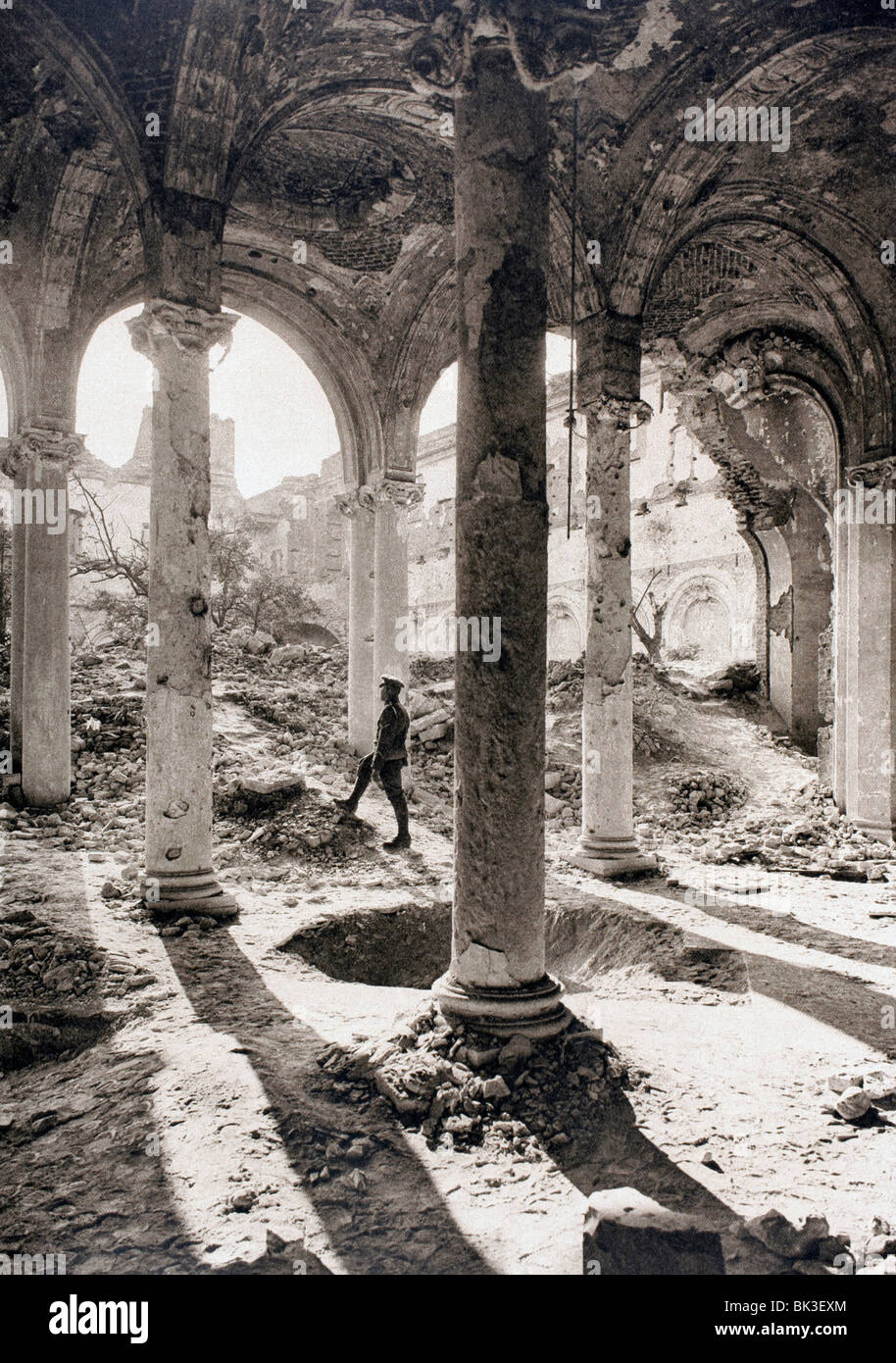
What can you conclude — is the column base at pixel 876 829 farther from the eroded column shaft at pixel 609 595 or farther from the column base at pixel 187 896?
the column base at pixel 187 896

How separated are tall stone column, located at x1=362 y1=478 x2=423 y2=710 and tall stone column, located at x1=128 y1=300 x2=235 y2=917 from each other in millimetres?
4619

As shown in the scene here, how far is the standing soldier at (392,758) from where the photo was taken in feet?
28.1

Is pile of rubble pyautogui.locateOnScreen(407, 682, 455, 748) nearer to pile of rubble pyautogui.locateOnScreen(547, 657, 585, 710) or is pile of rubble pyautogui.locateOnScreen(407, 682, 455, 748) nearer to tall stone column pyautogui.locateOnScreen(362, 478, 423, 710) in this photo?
tall stone column pyautogui.locateOnScreen(362, 478, 423, 710)

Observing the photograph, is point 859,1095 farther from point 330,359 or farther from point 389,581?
point 330,359

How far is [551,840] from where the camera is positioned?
938cm

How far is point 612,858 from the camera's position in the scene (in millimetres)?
7801

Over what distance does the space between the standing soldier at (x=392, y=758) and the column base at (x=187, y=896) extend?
246cm

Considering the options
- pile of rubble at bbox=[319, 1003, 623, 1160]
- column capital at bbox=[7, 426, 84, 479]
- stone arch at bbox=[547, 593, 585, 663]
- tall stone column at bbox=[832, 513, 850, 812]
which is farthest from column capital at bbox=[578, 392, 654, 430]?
stone arch at bbox=[547, 593, 585, 663]

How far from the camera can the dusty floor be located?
106 inches

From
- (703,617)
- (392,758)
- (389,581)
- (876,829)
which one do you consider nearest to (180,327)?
(392,758)

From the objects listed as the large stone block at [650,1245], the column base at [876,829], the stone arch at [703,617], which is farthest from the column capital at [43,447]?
the stone arch at [703,617]

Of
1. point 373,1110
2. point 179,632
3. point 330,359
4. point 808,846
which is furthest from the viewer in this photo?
point 330,359

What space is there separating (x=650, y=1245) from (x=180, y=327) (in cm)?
625
